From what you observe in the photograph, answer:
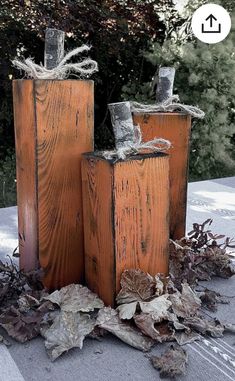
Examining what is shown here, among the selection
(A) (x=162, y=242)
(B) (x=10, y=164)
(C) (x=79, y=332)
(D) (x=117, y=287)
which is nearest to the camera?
(C) (x=79, y=332)

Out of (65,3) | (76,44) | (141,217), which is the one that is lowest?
(141,217)

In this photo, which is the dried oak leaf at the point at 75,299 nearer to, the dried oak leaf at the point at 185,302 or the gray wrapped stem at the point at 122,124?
the dried oak leaf at the point at 185,302

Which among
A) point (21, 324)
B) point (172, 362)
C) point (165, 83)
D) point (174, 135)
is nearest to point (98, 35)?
point (165, 83)

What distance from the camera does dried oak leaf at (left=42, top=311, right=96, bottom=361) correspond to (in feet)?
4.22

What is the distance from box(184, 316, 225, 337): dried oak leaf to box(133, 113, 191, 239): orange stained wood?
51 cm

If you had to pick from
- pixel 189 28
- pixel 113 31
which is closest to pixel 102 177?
pixel 113 31

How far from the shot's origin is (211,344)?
4.42 feet

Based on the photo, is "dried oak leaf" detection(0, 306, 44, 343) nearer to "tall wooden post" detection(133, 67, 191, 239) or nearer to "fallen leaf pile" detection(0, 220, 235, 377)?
"fallen leaf pile" detection(0, 220, 235, 377)

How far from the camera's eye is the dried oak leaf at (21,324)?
1.35 metres

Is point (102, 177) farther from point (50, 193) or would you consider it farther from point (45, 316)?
point (45, 316)

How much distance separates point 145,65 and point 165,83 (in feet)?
9.82

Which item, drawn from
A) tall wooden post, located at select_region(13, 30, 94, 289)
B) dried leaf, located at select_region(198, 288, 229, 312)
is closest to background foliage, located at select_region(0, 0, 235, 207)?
tall wooden post, located at select_region(13, 30, 94, 289)

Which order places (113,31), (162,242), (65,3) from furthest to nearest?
(113,31), (65,3), (162,242)

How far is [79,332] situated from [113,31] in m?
3.06
